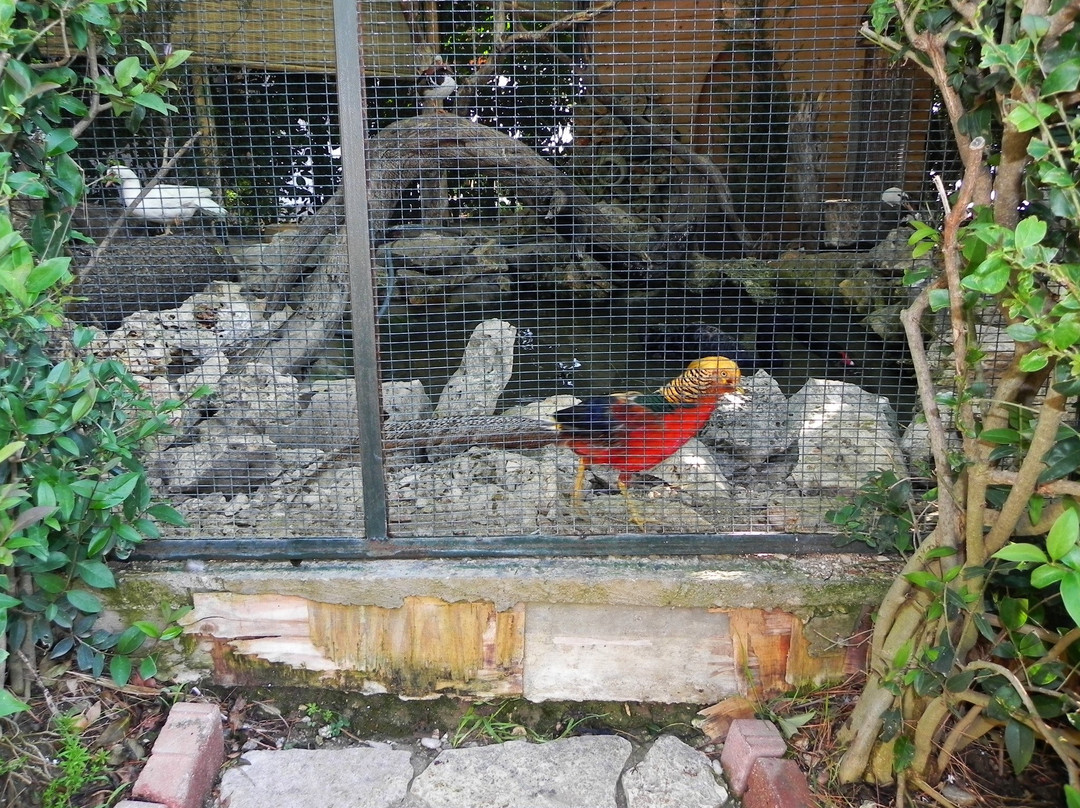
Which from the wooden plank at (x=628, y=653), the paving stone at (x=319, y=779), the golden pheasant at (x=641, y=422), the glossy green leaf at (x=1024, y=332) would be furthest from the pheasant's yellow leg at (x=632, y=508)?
the glossy green leaf at (x=1024, y=332)

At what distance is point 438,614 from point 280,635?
0.49m

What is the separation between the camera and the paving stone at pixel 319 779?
197cm

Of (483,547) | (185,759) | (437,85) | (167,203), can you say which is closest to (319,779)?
(185,759)

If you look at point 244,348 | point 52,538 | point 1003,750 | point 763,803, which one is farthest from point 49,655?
point 1003,750

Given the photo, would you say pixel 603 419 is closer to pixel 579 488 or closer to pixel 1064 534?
pixel 579 488

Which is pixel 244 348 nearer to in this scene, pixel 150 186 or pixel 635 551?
pixel 150 186

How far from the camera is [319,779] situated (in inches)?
80.2

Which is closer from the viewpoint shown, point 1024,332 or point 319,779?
point 1024,332

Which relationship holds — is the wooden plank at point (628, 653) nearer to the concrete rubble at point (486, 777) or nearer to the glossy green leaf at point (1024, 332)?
the concrete rubble at point (486, 777)

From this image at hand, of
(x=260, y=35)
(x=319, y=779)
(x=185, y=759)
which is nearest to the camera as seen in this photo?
(x=185, y=759)

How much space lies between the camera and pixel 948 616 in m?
1.66

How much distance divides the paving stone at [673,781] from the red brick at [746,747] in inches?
1.9

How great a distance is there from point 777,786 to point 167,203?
293cm

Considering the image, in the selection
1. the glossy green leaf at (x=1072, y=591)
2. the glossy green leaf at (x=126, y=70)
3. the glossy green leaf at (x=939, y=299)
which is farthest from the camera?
the glossy green leaf at (x=126, y=70)
